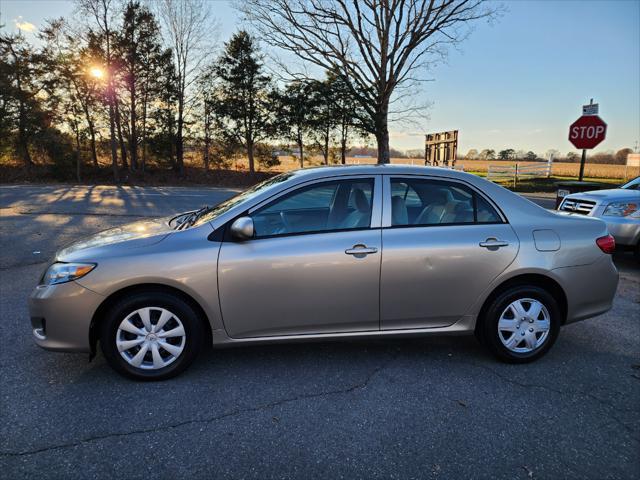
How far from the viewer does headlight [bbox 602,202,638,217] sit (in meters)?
6.50

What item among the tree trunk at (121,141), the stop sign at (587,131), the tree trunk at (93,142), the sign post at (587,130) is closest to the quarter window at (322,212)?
the sign post at (587,130)

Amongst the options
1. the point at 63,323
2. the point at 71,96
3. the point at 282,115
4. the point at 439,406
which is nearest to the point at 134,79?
the point at 71,96

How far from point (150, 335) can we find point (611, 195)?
743 centimetres

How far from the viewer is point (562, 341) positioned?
156 inches

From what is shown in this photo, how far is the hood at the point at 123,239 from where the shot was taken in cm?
310

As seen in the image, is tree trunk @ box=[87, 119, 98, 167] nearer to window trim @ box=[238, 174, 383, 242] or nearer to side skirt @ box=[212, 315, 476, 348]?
window trim @ box=[238, 174, 383, 242]

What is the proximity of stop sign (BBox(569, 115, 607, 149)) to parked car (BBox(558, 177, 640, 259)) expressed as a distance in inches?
196

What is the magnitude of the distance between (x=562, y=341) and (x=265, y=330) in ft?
9.44

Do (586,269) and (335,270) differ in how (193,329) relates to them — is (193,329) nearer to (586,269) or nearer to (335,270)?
(335,270)

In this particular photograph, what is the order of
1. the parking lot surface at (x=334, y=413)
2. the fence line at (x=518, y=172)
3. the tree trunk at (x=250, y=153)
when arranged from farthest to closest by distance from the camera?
the fence line at (x=518, y=172)
the tree trunk at (x=250, y=153)
the parking lot surface at (x=334, y=413)

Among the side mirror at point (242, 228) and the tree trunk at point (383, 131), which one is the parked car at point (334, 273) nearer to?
the side mirror at point (242, 228)

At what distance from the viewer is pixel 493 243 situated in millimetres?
3301

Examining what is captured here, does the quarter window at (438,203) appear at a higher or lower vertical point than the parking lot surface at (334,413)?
higher

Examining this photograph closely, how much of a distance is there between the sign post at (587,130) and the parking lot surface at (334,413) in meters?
9.44
